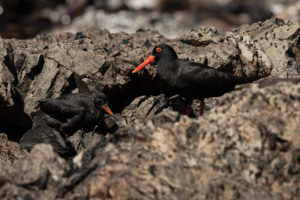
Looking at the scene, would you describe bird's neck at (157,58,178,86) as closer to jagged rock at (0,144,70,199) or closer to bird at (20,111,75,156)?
bird at (20,111,75,156)

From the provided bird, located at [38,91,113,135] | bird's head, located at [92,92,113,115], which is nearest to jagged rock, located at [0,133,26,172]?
bird, located at [38,91,113,135]

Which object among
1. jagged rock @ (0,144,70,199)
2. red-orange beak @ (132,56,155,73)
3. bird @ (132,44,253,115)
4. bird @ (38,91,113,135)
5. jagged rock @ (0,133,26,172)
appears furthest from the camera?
red-orange beak @ (132,56,155,73)

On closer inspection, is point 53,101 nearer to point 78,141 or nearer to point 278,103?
point 78,141

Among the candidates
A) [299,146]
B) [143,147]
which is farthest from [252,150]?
[143,147]

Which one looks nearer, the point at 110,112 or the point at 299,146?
the point at 299,146

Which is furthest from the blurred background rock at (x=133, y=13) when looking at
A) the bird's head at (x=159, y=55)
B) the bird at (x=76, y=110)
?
the bird at (x=76, y=110)

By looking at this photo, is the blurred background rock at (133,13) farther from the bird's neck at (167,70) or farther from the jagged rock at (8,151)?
the jagged rock at (8,151)
